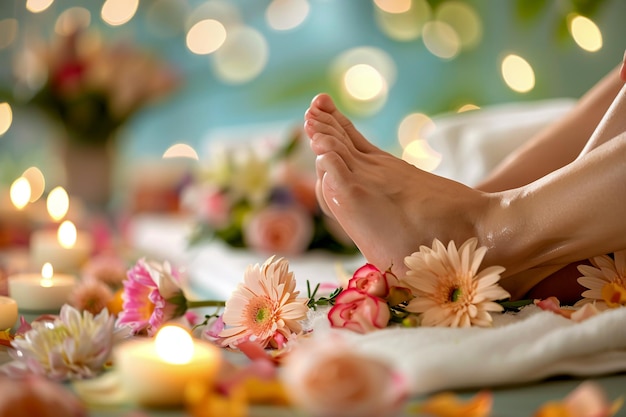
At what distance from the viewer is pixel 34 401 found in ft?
1.74

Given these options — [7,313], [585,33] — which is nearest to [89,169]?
[585,33]

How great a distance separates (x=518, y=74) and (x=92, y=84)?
2.00 metres

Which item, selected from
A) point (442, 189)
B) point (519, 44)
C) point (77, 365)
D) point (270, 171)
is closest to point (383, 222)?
point (442, 189)

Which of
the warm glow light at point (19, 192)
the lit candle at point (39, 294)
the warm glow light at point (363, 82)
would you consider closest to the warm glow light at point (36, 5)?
the warm glow light at point (363, 82)

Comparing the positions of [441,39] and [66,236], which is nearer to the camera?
[66,236]

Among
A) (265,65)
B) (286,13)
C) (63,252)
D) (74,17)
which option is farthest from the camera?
(74,17)

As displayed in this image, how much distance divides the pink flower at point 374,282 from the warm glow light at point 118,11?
451 centimetres

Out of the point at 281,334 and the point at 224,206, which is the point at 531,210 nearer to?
the point at 281,334

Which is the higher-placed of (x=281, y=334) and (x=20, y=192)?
(x=20, y=192)

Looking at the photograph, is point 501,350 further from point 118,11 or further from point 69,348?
point 118,11

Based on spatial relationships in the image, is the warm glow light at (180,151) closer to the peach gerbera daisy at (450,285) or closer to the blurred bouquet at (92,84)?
the blurred bouquet at (92,84)

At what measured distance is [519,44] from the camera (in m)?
2.07

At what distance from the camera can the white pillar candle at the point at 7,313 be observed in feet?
3.14

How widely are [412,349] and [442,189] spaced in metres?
0.30
